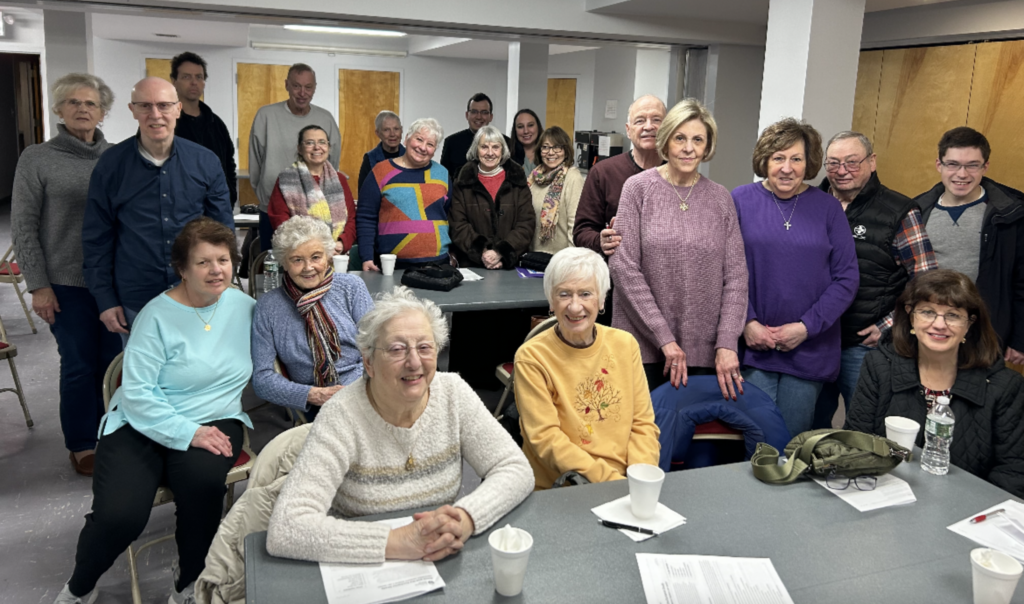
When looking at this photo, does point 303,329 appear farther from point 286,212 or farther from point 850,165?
point 850,165

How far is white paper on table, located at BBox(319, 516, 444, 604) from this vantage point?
142 centimetres

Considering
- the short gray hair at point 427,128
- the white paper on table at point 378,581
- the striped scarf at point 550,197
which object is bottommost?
the white paper on table at point 378,581

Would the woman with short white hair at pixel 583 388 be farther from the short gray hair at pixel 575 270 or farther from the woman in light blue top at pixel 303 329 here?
the woman in light blue top at pixel 303 329

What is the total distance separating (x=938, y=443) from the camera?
2.03m

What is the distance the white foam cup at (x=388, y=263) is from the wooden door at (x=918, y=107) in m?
4.11

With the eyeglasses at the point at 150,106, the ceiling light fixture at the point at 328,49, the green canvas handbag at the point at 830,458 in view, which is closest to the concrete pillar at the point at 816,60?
the green canvas handbag at the point at 830,458

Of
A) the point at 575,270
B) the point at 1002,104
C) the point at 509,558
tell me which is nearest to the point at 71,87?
the point at 575,270

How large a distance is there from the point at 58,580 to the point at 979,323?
3.05 metres

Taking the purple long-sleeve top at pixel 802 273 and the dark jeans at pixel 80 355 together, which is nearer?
the purple long-sleeve top at pixel 802 273

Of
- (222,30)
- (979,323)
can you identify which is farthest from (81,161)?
(222,30)

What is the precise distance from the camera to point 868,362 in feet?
7.95

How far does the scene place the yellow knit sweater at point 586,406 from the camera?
221cm

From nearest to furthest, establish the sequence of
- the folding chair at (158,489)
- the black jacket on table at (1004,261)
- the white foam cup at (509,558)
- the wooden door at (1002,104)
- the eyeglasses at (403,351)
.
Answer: the white foam cup at (509,558)
the eyeglasses at (403,351)
the folding chair at (158,489)
the black jacket on table at (1004,261)
the wooden door at (1002,104)

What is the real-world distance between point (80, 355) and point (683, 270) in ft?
8.20
